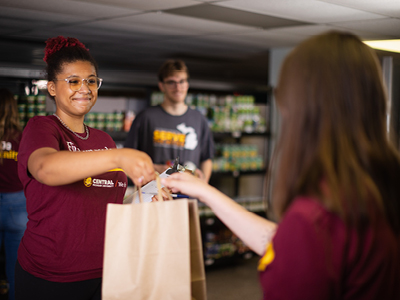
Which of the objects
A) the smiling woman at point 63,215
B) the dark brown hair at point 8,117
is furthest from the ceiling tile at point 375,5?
the dark brown hair at point 8,117

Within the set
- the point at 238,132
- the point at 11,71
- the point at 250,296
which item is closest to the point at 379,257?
the point at 11,71

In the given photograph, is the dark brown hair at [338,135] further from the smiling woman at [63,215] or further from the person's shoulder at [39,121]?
the person's shoulder at [39,121]

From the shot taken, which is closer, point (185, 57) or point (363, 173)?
point (363, 173)

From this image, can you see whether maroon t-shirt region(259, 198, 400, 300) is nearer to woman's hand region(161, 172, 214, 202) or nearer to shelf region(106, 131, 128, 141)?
woman's hand region(161, 172, 214, 202)

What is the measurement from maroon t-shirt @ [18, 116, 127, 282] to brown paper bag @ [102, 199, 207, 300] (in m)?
0.33

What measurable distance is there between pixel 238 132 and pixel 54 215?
3715mm

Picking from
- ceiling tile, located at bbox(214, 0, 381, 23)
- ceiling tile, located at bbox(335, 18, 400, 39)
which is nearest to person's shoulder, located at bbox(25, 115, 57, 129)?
ceiling tile, located at bbox(214, 0, 381, 23)

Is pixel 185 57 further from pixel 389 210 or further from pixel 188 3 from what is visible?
pixel 389 210

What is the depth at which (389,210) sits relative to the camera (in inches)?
34.6

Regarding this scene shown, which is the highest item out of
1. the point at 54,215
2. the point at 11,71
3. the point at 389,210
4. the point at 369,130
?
the point at 11,71

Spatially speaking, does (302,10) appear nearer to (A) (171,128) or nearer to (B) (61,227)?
(A) (171,128)

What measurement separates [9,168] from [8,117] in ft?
1.32

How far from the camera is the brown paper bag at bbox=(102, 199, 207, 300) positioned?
1.30 m

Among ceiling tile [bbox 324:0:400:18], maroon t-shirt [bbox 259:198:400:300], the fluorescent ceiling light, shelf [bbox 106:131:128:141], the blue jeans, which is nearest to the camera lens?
maroon t-shirt [bbox 259:198:400:300]
